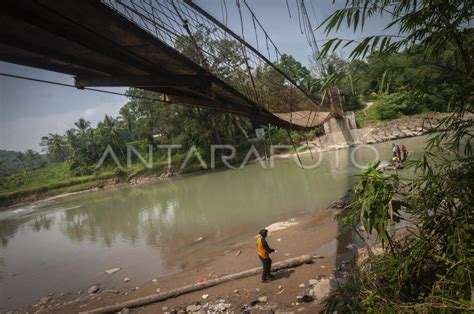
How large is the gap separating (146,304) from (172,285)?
2.78 feet

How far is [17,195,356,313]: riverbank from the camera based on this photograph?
4492mm

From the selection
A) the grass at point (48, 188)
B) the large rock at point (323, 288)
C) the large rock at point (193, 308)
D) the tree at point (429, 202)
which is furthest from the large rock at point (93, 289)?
the grass at point (48, 188)

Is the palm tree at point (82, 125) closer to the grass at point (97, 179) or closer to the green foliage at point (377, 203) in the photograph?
the grass at point (97, 179)

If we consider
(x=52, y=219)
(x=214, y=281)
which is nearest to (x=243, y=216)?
(x=214, y=281)

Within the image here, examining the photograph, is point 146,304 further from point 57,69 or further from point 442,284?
point 442,284

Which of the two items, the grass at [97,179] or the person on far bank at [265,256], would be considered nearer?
the person on far bank at [265,256]

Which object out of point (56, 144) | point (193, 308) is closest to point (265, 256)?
point (193, 308)

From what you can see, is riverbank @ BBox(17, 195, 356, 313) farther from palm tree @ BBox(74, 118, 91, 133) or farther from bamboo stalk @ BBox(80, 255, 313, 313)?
palm tree @ BBox(74, 118, 91, 133)

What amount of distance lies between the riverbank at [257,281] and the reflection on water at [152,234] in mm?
555

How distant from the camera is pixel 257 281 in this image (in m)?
5.12

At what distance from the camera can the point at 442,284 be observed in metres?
2.00

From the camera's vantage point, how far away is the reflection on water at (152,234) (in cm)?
779

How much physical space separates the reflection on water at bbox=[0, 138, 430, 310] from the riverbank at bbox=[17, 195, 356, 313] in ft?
1.82

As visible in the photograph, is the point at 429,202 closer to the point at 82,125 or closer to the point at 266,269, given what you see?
the point at 266,269
